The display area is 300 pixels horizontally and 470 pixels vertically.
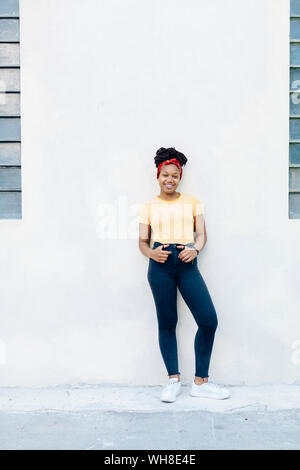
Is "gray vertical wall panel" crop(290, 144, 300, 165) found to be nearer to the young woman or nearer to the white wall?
the white wall

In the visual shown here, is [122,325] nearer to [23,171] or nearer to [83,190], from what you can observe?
[83,190]

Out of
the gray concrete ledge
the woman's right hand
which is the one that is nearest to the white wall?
the gray concrete ledge

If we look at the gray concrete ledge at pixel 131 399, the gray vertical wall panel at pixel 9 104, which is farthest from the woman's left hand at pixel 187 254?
the gray vertical wall panel at pixel 9 104

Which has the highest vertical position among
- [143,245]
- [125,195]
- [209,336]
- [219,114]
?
[219,114]

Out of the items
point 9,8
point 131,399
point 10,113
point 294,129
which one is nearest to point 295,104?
point 294,129

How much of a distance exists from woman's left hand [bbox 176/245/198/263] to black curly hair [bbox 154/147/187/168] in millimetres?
669

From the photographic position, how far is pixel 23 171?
12.9 ft

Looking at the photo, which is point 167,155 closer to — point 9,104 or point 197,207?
point 197,207

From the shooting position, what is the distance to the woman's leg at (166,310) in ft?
12.1

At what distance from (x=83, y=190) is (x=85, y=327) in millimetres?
1126

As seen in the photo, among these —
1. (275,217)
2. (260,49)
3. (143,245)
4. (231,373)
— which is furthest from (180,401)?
(260,49)

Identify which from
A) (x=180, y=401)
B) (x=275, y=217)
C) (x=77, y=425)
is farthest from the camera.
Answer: (x=275, y=217)

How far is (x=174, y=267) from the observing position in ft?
12.0

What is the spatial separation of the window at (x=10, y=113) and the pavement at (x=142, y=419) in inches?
60.6
